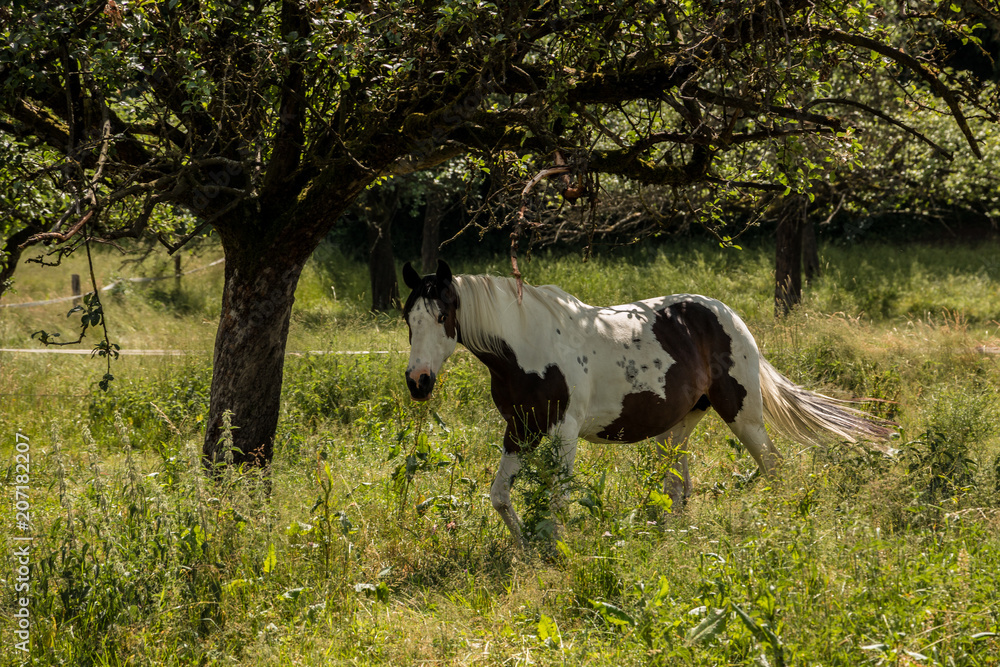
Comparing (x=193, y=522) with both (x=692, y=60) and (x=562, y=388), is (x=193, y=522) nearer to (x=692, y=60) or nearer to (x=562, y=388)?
(x=562, y=388)

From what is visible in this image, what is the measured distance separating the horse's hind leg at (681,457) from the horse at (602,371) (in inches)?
0.4

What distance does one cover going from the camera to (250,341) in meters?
5.31

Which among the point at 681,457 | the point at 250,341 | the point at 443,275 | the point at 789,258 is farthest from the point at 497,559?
the point at 789,258

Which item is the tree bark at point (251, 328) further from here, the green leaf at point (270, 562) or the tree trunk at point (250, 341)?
the green leaf at point (270, 562)

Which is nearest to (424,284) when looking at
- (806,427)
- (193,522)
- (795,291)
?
(193,522)

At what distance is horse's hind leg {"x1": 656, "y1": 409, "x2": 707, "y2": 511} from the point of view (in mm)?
5305

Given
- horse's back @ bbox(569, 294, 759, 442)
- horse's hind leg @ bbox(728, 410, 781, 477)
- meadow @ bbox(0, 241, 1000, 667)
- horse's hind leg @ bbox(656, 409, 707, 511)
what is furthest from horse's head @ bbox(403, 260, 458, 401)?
horse's hind leg @ bbox(728, 410, 781, 477)

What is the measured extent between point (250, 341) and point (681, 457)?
335cm

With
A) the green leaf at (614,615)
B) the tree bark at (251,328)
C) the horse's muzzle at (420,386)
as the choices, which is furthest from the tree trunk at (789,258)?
the green leaf at (614,615)

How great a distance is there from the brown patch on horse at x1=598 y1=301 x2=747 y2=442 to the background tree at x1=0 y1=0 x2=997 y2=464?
103cm

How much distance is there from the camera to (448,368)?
335 inches

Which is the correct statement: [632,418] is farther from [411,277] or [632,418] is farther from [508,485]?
[411,277]

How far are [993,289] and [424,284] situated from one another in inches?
675

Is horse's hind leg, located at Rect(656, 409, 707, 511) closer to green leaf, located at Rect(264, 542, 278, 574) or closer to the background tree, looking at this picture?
the background tree
